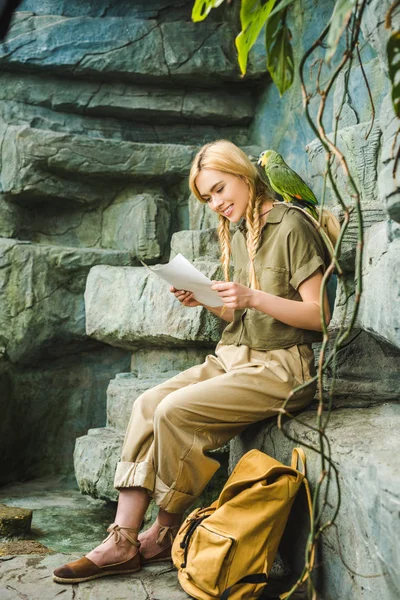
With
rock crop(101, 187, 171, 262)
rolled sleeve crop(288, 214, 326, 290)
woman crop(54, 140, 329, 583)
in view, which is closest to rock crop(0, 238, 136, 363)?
rock crop(101, 187, 171, 262)

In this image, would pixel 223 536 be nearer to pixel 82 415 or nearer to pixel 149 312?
pixel 149 312

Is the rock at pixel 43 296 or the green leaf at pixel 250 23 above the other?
the green leaf at pixel 250 23

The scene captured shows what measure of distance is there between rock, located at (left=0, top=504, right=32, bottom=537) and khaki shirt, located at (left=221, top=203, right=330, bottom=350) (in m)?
1.37

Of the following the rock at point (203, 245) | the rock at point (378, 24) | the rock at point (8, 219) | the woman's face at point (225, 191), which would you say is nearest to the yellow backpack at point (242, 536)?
the woman's face at point (225, 191)

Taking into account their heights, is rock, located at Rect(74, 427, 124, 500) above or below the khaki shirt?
below

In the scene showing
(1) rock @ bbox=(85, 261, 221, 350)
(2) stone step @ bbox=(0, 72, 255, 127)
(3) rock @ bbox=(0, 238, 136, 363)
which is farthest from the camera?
(2) stone step @ bbox=(0, 72, 255, 127)

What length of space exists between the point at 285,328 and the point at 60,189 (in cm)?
255

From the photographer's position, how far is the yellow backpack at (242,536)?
1808 millimetres

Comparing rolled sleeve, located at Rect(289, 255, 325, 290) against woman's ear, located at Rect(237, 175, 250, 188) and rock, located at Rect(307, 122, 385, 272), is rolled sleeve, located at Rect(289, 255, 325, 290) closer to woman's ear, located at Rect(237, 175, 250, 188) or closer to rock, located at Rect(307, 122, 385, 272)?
woman's ear, located at Rect(237, 175, 250, 188)

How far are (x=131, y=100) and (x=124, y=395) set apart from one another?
210 cm

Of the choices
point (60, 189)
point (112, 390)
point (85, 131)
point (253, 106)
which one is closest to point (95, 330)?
point (112, 390)

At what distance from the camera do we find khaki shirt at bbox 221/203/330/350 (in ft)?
7.27

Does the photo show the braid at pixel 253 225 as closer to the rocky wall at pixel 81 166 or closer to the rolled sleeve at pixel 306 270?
the rolled sleeve at pixel 306 270

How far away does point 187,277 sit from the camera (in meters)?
2.10
